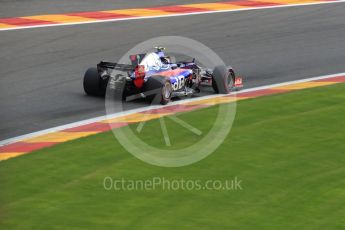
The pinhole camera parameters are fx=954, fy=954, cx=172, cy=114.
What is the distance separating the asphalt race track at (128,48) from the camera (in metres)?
17.2

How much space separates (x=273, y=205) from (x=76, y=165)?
2999mm

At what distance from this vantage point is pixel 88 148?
1412 centimetres

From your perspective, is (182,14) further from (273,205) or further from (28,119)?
(273,205)

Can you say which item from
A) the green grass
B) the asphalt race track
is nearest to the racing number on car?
the asphalt race track

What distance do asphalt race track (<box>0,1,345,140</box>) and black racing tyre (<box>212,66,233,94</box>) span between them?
3.71 feet

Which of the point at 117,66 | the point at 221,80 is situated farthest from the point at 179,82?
the point at 117,66

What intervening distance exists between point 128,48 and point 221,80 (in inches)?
178

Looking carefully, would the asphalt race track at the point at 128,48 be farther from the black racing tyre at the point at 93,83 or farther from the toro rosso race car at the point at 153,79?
the toro rosso race car at the point at 153,79

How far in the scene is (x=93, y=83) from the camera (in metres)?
17.7

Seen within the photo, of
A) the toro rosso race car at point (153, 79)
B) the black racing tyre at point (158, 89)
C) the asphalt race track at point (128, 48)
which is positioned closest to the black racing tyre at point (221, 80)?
the toro rosso race car at point (153, 79)

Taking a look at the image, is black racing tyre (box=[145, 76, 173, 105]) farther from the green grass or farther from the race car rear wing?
the green grass

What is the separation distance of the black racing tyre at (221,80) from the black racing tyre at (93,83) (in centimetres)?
221

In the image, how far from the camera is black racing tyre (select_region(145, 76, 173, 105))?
674 inches

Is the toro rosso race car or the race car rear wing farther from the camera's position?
the race car rear wing
